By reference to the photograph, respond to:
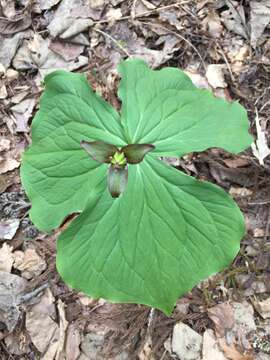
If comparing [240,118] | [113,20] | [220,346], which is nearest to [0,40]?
[113,20]

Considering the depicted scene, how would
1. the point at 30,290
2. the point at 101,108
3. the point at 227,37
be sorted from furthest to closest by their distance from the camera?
the point at 227,37 → the point at 30,290 → the point at 101,108

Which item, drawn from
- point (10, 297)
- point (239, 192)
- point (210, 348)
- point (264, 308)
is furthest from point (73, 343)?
point (239, 192)

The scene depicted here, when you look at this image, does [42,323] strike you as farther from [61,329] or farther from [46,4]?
[46,4]

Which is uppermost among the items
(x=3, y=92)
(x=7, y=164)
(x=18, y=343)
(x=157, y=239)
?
(x=3, y=92)

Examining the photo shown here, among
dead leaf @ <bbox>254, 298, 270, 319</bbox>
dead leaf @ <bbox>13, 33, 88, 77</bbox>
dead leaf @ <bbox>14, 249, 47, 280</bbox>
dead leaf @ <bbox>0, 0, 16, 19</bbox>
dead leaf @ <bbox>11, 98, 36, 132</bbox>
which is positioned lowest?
dead leaf @ <bbox>254, 298, 270, 319</bbox>

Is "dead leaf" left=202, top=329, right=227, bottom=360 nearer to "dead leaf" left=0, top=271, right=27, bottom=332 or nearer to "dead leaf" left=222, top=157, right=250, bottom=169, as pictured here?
"dead leaf" left=222, top=157, right=250, bottom=169

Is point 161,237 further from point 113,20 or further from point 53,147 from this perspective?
point 113,20

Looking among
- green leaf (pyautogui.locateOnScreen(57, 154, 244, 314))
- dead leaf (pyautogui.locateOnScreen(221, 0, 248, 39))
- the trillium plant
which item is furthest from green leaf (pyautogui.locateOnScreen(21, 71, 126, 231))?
dead leaf (pyautogui.locateOnScreen(221, 0, 248, 39))
